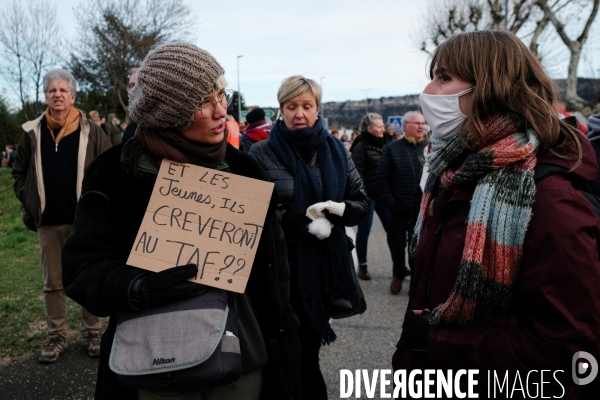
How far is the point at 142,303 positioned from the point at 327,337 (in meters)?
1.73

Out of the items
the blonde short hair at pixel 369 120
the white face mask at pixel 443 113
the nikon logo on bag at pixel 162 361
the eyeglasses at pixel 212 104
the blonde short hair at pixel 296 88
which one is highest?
the blonde short hair at pixel 296 88

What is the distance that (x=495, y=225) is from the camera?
65.1 inches

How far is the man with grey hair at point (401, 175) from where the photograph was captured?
6.58m

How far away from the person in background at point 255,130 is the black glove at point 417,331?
4178mm

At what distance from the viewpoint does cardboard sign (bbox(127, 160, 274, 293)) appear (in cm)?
188

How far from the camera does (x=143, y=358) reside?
5.79 feet

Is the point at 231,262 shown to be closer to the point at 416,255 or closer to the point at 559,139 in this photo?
the point at 416,255

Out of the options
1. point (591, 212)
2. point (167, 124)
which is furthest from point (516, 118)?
point (167, 124)

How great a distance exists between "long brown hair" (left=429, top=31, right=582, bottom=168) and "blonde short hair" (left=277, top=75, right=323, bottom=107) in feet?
5.94

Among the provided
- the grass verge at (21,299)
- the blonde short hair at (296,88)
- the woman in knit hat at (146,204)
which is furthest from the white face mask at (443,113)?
the grass verge at (21,299)

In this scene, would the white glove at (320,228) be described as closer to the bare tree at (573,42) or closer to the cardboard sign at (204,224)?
the cardboard sign at (204,224)

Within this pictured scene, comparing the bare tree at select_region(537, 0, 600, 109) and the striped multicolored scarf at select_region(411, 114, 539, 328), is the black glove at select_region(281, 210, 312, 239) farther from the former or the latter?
the bare tree at select_region(537, 0, 600, 109)

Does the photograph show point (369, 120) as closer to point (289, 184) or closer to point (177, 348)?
point (289, 184)

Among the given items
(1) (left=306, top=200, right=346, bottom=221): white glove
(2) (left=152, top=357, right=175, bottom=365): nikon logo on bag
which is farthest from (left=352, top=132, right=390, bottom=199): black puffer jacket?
(2) (left=152, top=357, right=175, bottom=365): nikon logo on bag
